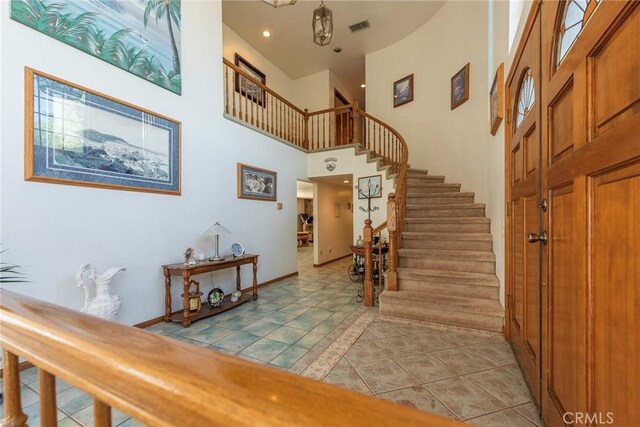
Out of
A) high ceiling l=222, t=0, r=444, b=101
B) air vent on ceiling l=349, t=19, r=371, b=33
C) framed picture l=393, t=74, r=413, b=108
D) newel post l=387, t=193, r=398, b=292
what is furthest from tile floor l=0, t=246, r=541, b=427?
air vent on ceiling l=349, t=19, r=371, b=33

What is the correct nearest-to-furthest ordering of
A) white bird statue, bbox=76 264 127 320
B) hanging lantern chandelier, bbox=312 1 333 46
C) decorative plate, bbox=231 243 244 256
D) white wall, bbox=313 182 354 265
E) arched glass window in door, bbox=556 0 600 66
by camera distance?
arched glass window in door, bbox=556 0 600 66
white bird statue, bbox=76 264 127 320
hanging lantern chandelier, bbox=312 1 333 46
decorative plate, bbox=231 243 244 256
white wall, bbox=313 182 354 265

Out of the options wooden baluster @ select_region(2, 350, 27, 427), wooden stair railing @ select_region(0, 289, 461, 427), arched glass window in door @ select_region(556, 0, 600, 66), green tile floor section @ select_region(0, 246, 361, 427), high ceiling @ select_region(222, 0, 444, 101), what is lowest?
green tile floor section @ select_region(0, 246, 361, 427)

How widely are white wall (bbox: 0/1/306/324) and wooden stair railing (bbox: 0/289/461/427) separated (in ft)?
7.44

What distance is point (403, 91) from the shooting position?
6.15 m

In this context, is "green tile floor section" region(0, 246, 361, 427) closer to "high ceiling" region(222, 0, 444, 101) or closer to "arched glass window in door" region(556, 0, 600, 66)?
"arched glass window in door" region(556, 0, 600, 66)

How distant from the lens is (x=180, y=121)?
3.22 m

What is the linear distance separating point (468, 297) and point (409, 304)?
64 cm

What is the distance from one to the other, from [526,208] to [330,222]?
5284 mm

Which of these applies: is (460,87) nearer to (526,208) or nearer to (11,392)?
(526,208)

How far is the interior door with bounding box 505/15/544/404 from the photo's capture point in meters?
1.51

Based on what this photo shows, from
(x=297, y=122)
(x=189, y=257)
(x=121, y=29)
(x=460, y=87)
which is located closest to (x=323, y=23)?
(x=121, y=29)

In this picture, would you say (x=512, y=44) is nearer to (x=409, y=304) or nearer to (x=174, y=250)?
(x=409, y=304)

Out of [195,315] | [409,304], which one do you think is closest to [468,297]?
[409,304]

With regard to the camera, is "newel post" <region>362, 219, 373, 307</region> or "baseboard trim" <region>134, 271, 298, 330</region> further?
"newel post" <region>362, 219, 373, 307</region>
